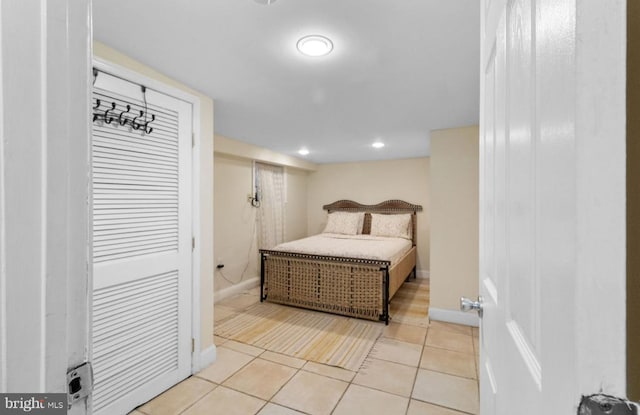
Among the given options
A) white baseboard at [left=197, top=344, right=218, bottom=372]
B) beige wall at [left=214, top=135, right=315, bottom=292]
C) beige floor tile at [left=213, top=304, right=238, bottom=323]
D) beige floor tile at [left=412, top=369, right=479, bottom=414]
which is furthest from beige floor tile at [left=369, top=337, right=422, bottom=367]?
beige wall at [left=214, top=135, right=315, bottom=292]

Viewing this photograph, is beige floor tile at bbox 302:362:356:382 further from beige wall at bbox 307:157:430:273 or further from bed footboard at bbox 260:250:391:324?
beige wall at bbox 307:157:430:273

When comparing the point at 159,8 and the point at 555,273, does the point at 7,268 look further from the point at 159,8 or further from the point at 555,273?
the point at 159,8

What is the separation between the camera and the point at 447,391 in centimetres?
198

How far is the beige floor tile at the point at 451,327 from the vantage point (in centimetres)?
291

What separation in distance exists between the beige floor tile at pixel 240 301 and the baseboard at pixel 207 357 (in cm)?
121

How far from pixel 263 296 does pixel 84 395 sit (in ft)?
11.3

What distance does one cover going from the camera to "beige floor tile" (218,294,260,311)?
3645 mm

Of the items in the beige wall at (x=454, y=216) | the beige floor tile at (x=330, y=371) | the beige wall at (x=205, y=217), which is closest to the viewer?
the beige floor tile at (x=330, y=371)

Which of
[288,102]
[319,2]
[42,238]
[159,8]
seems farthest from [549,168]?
[288,102]

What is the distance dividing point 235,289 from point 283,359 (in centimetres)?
197

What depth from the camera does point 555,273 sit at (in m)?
0.33

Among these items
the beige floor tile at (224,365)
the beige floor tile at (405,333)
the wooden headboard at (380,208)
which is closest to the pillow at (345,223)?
the wooden headboard at (380,208)
